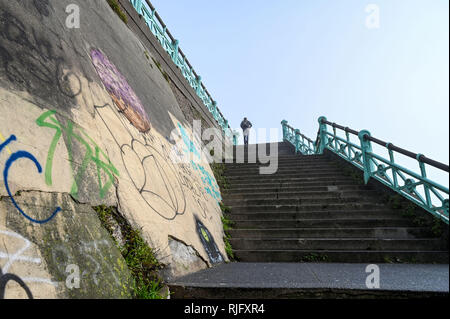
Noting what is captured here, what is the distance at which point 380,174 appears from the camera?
555 centimetres

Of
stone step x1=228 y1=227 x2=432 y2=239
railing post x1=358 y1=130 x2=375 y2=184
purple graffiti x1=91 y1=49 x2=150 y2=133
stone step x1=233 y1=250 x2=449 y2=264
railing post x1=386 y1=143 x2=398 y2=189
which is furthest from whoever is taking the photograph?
railing post x1=358 y1=130 x2=375 y2=184

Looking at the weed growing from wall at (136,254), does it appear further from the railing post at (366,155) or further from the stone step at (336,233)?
the railing post at (366,155)

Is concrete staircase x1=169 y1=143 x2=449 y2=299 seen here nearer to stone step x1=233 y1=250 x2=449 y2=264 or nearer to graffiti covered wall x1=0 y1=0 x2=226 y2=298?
stone step x1=233 y1=250 x2=449 y2=264

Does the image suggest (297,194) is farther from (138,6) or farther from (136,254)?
(138,6)

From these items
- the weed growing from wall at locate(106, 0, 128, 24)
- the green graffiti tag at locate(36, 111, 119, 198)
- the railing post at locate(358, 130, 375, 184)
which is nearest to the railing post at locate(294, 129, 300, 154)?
the railing post at locate(358, 130, 375, 184)

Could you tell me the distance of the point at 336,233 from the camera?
4391 millimetres

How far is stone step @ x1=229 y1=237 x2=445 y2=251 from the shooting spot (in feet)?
12.6

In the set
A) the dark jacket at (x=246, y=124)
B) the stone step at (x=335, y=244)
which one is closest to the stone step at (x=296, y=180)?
the stone step at (x=335, y=244)

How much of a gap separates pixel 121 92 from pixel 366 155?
5.47 m

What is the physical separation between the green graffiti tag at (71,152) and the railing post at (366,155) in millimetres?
5521

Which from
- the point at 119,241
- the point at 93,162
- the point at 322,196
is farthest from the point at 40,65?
the point at 322,196
